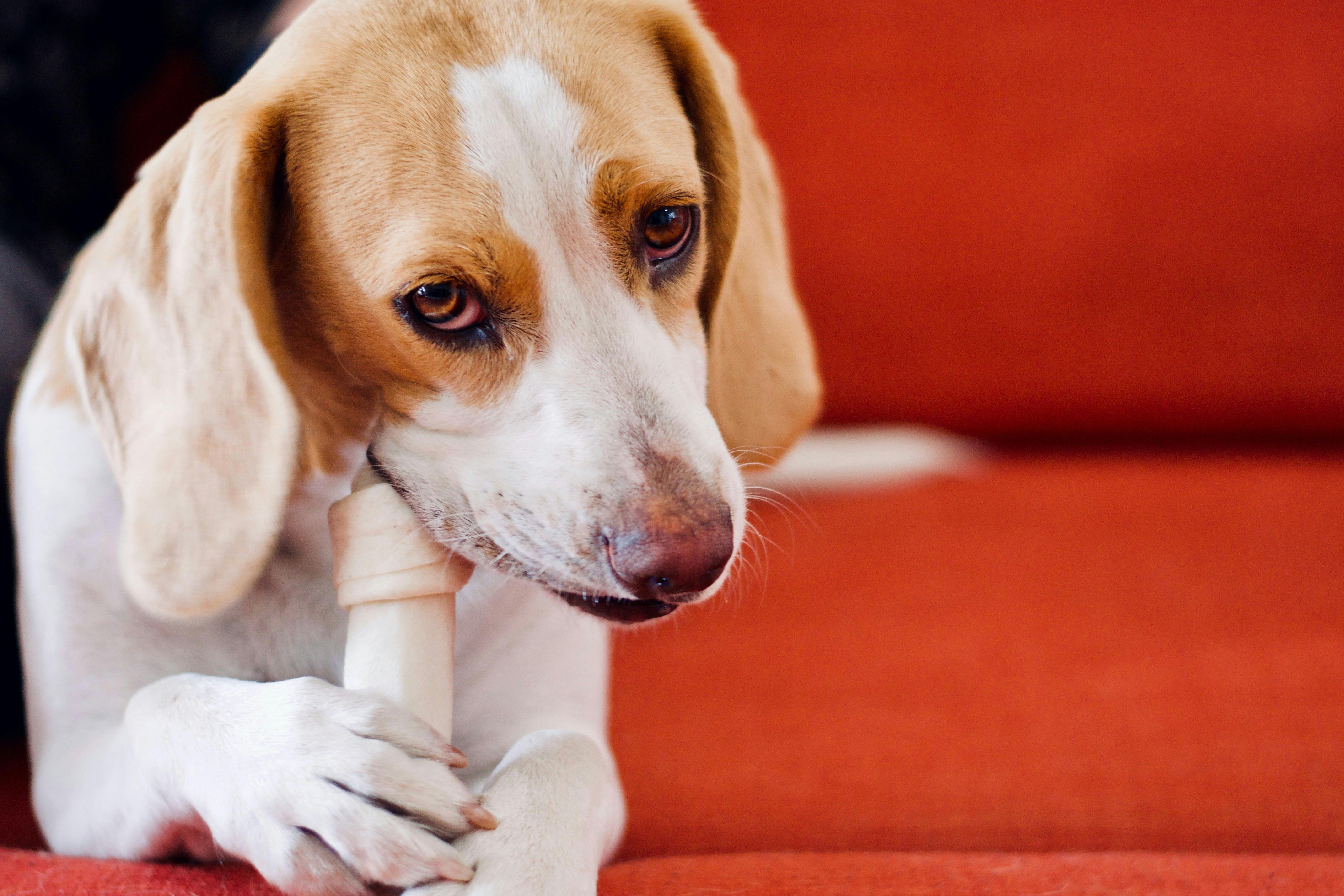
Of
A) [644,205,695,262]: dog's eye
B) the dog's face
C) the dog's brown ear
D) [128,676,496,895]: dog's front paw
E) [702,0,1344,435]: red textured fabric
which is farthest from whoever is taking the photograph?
[702,0,1344,435]: red textured fabric

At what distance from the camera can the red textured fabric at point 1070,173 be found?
216cm

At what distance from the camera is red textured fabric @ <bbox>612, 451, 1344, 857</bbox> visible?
1242mm

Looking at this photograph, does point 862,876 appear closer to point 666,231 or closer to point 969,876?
point 969,876

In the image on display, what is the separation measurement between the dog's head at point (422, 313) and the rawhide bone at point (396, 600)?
33 millimetres

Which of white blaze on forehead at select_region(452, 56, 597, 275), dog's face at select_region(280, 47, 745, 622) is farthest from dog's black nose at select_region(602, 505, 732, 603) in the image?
white blaze on forehead at select_region(452, 56, 597, 275)

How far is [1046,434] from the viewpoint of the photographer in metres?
2.37

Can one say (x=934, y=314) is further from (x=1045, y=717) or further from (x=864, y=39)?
(x=1045, y=717)

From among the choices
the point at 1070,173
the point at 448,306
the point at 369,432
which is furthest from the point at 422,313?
the point at 1070,173

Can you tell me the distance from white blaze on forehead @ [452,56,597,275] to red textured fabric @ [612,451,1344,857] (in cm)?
47

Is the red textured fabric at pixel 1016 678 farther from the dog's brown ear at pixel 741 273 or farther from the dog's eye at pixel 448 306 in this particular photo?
the dog's eye at pixel 448 306

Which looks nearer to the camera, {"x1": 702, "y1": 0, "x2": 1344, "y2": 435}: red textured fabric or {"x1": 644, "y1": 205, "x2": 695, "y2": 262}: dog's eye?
{"x1": 644, "y1": 205, "x2": 695, "y2": 262}: dog's eye

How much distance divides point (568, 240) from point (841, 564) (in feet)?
3.57

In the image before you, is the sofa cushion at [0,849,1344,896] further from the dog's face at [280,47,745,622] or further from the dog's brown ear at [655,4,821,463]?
the dog's brown ear at [655,4,821,463]

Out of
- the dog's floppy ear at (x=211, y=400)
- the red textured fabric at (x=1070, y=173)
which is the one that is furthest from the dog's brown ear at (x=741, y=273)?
the red textured fabric at (x=1070, y=173)
